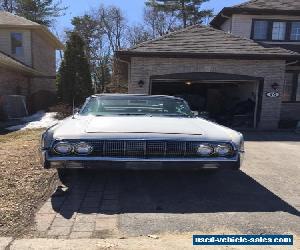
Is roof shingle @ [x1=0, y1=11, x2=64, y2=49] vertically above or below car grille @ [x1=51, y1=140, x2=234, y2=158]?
above

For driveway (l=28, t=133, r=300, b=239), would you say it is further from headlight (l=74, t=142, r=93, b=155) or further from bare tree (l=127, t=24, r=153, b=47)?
bare tree (l=127, t=24, r=153, b=47)

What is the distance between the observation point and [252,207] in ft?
14.4

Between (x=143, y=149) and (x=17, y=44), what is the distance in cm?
1985

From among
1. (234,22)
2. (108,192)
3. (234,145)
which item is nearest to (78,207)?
(108,192)

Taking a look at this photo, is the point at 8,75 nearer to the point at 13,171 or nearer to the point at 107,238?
the point at 13,171

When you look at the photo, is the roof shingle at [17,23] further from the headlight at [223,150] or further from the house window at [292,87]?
the headlight at [223,150]

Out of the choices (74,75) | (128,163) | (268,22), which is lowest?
(128,163)

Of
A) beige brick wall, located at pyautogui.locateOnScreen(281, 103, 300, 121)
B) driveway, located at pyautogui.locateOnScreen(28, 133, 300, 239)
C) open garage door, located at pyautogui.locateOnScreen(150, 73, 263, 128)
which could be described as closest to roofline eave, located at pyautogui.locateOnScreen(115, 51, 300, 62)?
open garage door, located at pyautogui.locateOnScreen(150, 73, 263, 128)

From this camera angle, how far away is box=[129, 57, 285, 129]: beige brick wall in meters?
13.7

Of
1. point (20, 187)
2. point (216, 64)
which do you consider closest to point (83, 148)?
point (20, 187)

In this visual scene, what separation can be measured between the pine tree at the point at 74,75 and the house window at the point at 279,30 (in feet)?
36.2

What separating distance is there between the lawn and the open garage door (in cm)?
647

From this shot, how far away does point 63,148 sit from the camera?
4379 mm

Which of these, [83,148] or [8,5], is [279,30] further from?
[8,5]
